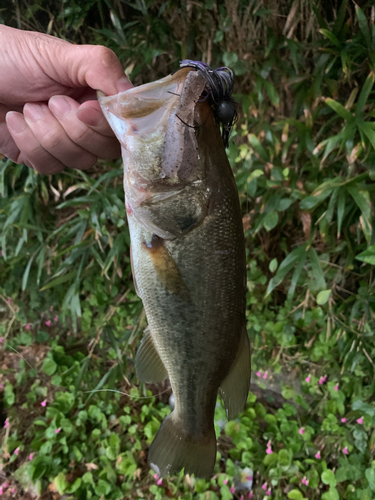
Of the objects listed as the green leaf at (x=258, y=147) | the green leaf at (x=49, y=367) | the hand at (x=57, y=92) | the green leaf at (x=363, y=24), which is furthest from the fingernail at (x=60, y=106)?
the green leaf at (x=49, y=367)

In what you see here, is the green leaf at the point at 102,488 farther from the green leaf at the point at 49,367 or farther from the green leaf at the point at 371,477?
the green leaf at the point at 371,477

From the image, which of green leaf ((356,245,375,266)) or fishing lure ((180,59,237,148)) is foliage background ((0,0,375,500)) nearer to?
green leaf ((356,245,375,266))

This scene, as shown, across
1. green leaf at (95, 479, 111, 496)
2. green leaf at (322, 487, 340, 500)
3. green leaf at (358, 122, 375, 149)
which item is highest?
green leaf at (358, 122, 375, 149)

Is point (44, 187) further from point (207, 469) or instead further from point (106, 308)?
point (207, 469)

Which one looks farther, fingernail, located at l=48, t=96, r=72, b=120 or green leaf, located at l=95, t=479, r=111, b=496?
green leaf, located at l=95, t=479, r=111, b=496

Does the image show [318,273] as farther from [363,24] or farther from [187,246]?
[363,24]

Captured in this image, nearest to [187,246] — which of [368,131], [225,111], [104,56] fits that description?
[225,111]

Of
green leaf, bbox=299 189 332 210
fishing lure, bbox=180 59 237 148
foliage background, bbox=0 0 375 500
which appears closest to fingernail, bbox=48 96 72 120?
fishing lure, bbox=180 59 237 148
